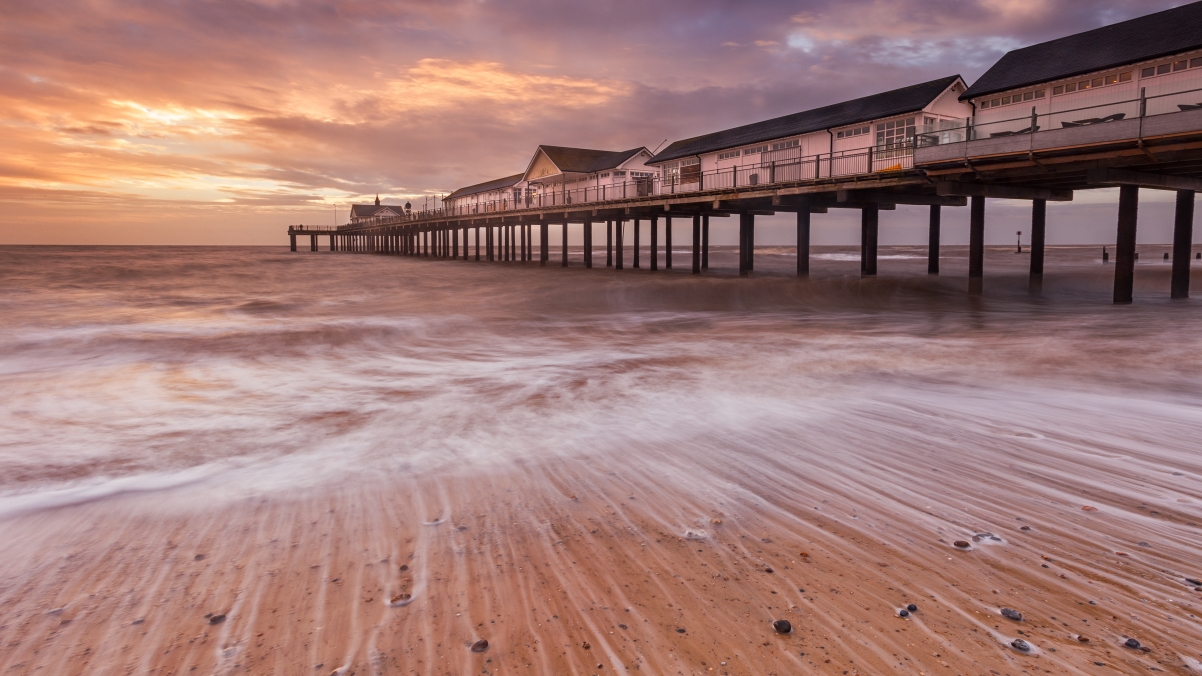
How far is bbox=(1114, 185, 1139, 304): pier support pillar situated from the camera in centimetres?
1825

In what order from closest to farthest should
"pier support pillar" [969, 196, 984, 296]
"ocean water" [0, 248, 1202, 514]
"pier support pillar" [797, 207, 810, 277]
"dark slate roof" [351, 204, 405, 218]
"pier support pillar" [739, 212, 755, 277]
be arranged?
"ocean water" [0, 248, 1202, 514]
"pier support pillar" [969, 196, 984, 296]
"pier support pillar" [797, 207, 810, 277]
"pier support pillar" [739, 212, 755, 277]
"dark slate roof" [351, 204, 405, 218]

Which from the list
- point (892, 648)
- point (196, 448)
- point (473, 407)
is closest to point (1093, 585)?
point (892, 648)

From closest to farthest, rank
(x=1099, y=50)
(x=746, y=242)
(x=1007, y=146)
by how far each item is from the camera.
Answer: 1. (x=1007, y=146)
2. (x=1099, y=50)
3. (x=746, y=242)

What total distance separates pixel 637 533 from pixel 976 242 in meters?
23.3

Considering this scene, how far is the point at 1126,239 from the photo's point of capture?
1845cm

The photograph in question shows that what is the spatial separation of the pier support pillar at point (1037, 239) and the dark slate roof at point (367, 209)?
10658cm

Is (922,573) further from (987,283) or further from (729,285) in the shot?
(987,283)

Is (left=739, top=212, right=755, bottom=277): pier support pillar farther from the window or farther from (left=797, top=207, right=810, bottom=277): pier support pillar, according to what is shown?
the window

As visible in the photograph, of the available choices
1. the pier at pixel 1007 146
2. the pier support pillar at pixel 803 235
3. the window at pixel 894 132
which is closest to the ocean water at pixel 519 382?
the pier at pixel 1007 146

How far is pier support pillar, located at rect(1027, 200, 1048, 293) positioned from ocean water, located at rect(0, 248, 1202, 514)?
12.0 feet

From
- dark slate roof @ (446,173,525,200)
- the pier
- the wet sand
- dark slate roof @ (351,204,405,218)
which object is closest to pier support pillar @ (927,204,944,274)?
the pier

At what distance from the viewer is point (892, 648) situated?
9.77 ft

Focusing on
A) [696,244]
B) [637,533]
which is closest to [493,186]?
[696,244]

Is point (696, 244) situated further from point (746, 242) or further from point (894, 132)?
point (894, 132)
